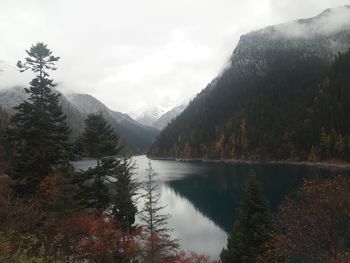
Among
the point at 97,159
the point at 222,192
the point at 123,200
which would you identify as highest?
the point at 97,159

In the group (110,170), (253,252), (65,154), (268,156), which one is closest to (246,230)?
(253,252)

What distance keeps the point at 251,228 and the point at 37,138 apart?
22.9 metres

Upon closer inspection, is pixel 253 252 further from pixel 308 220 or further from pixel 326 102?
pixel 326 102

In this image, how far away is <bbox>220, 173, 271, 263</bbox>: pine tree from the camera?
35.1m

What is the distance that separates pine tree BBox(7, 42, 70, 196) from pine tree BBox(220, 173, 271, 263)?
18.9 meters

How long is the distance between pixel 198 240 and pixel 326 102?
152640mm

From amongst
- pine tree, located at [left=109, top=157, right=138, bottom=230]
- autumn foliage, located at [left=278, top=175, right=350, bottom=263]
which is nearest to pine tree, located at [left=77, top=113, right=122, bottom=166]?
pine tree, located at [left=109, top=157, right=138, bottom=230]

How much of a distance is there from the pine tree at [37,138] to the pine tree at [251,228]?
18.9m

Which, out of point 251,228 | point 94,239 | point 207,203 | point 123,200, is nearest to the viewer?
point 94,239

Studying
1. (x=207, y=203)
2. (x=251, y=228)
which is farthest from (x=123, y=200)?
(x=207, y=203)

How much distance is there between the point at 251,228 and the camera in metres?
35.8

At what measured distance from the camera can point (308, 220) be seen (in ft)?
82.3

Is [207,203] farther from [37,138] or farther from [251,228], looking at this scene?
[37,138]

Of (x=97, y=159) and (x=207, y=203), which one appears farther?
(x=207, y=203)
